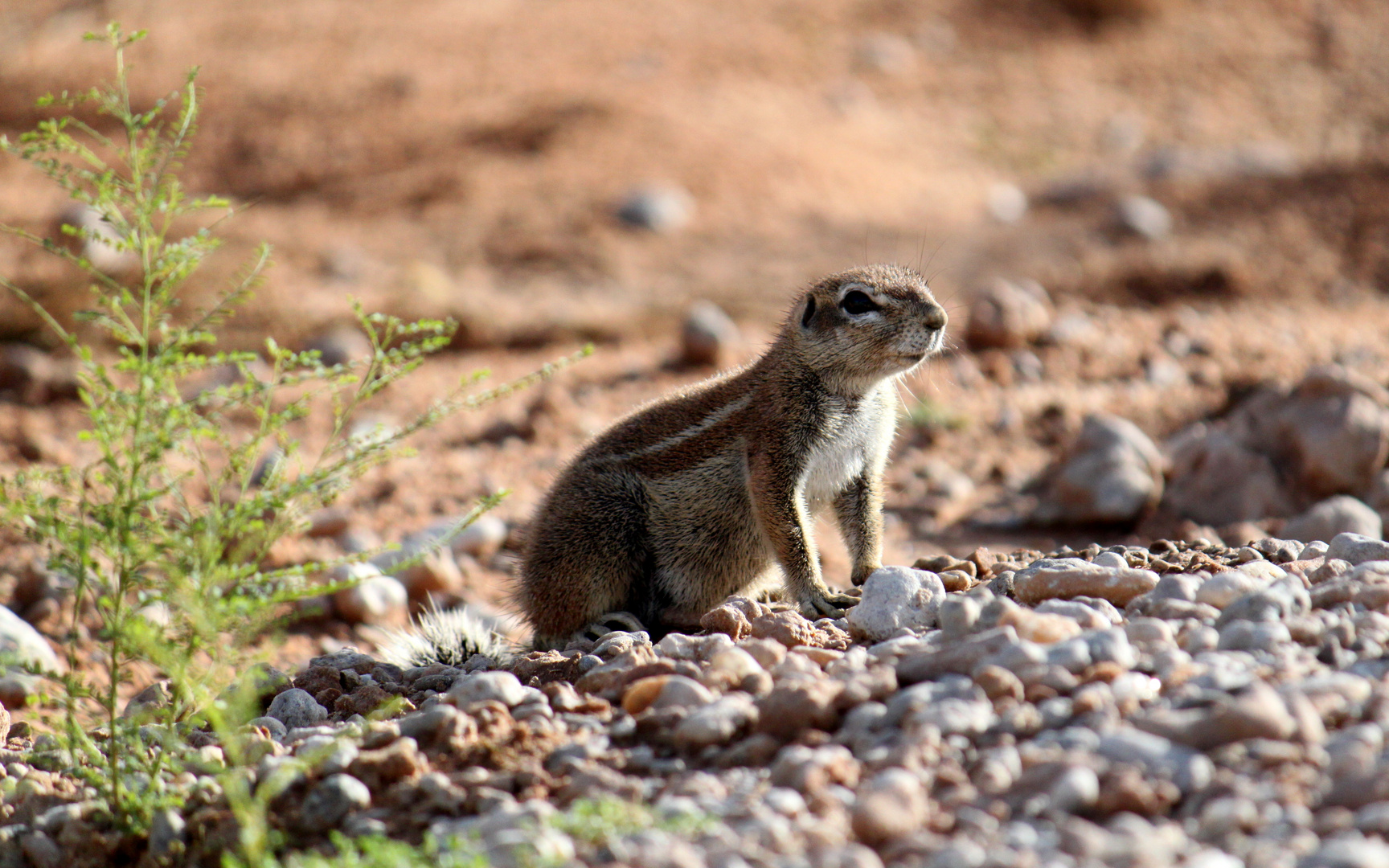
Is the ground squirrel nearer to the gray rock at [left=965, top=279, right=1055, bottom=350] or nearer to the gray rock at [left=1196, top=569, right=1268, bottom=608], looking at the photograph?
the gray rock at [left=1196, top=569, right=1268, bottom=608]

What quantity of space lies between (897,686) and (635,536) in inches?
85.1

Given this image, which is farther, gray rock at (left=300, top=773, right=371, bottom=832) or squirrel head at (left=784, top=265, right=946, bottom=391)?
squirrel head at (left=784, top=265, right=946, bottom=391)

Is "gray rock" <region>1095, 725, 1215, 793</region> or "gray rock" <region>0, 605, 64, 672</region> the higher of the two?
"gray rock" <region>1095, 725, 1215, 793</region>

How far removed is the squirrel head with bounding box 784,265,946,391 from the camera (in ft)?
18.1

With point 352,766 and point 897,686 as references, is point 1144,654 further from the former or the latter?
point 352,766

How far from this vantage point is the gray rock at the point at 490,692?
378cm

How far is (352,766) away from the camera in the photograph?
341cm

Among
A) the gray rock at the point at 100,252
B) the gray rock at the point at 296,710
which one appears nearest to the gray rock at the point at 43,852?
the gray rock at the point at 296,710

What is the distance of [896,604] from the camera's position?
172 inches

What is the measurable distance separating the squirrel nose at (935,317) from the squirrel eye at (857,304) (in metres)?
0.24

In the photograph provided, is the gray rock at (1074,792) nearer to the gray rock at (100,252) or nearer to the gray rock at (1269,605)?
the gray rock at (1269,605)

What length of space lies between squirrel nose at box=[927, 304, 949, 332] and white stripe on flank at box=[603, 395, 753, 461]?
823 mm

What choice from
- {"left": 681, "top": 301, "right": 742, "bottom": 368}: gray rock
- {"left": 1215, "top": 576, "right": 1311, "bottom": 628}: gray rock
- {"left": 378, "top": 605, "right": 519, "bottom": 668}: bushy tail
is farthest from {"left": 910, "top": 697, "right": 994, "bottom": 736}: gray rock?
{"left": 681, "top": 301, "right": 742, "bottom": 368}: gray rock

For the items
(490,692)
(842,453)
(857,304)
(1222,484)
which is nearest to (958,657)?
(490,692)
